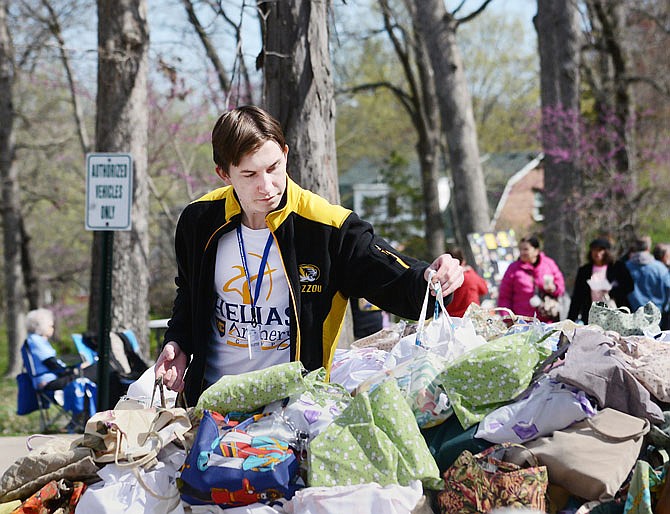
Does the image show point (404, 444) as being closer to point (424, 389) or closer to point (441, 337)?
point (424, 389)

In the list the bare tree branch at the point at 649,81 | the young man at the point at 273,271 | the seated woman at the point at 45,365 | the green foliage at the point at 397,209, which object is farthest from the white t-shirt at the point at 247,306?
the green foliage at the point at 397,209

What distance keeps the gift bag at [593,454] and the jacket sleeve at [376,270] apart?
0.69 meters

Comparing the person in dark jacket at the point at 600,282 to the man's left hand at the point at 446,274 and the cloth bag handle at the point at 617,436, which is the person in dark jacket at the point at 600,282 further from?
the cloth bag handle at the point at 617,436

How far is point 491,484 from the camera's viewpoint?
2.38 meters

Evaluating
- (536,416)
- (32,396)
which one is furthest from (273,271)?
(32,396)

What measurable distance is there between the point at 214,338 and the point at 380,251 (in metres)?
0.70

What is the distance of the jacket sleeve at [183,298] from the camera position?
316cm

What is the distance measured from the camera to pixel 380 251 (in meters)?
3.01

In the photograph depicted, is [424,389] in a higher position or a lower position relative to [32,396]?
higher

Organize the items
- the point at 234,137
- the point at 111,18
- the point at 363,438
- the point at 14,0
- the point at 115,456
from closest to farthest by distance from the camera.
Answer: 1. the point at 363,438
2. the point at 115,456
3. the point at 234,137
4. the point at 111,18
5. the point at 14,0

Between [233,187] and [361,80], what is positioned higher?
[361,80]

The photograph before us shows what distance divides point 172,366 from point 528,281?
24.1 feet

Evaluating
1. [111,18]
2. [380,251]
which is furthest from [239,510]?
[111,18]

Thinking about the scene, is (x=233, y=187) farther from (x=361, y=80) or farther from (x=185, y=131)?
(x=361, y=80)
